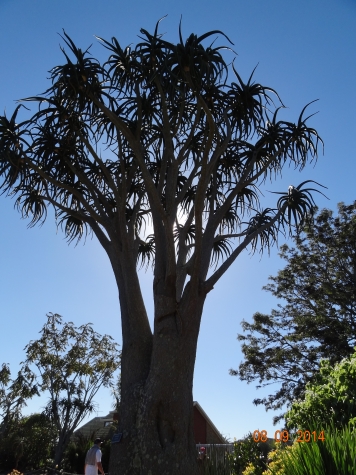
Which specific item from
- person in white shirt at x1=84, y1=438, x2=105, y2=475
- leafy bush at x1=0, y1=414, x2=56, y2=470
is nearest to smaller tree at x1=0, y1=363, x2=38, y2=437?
leafy bush at x1=0, y1=414, x2=56, y2=470

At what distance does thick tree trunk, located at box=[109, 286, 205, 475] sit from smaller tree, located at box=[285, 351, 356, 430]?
156 centimetres

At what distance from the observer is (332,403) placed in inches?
274

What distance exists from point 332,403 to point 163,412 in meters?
2.22

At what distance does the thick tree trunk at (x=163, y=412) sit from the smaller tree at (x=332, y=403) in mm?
1560

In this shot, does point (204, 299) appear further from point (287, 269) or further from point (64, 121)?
point (287, 269)

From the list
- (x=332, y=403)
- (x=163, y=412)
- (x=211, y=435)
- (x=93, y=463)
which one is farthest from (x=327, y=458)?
(x=211, y=435)

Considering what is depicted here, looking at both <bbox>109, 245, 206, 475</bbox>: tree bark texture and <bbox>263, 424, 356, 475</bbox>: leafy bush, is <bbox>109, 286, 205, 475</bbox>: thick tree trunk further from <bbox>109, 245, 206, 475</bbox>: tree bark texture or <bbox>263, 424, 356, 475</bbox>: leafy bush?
<bbox>263, 424, 356, 475</bbox>: leafy bush

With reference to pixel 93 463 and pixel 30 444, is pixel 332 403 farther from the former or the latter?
pixel 30 444

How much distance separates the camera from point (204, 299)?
7.66 metres

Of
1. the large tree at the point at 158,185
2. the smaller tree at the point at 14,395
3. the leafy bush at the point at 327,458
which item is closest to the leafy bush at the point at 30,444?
the smaller tree at the point at 14,395

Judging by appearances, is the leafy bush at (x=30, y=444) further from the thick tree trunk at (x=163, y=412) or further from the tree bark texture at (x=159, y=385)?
the thick tree trunk at (x=163, y=412)

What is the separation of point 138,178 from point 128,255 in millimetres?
2325

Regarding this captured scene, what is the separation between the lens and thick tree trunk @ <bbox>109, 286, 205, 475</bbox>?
6.39 meters

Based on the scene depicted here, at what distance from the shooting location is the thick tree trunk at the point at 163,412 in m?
6.39
